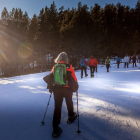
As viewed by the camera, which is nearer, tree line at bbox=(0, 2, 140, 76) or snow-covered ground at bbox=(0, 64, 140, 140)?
snow-covered ground at bbox=(0, 64, 140, 140)

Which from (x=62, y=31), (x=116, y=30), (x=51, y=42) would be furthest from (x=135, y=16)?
(x=51, y=42)

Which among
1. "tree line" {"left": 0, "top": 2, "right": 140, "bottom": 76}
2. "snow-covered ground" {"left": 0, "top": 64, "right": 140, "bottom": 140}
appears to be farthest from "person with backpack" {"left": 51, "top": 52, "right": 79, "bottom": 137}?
"tree line" {"left": 0, "top": 2, "right": 140, "bottom": 76}

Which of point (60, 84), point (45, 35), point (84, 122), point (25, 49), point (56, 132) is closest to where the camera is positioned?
point (56, 132)

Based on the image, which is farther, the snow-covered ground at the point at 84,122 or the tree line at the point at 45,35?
the tree line at the point at 45,35

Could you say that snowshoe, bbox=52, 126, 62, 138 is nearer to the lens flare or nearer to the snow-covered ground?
the snow-covered ground

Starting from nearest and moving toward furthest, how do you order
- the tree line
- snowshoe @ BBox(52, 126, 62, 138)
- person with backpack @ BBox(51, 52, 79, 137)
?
snowshoe @ BBox(52, 126, 62, 138) → person with backpack @ BBox(51, 52, 79, 137) → the tree line

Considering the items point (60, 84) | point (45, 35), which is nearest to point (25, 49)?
point (45, 35)

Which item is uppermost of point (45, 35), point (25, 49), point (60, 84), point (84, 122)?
point (45, 35)

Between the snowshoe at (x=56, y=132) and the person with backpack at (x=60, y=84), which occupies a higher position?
the person with backpack at (x=60, y=84)

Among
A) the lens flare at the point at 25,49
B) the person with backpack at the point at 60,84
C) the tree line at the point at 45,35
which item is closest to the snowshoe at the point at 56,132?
the person with backpack at the point at 60,84

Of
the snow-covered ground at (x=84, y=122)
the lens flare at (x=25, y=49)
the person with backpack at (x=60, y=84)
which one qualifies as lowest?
the snow-covered ground at (x=84, y=122)

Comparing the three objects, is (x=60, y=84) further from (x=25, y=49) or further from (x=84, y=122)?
(x=25, y=49)

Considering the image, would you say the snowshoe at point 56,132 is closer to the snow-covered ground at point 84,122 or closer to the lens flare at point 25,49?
the snow-covered ground at point 84,122

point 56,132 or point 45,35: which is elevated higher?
point 45,35
